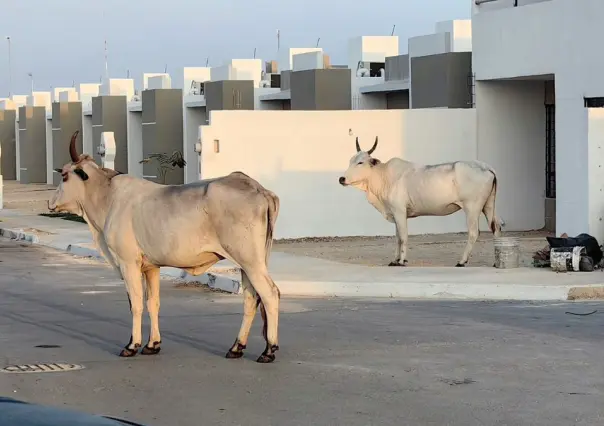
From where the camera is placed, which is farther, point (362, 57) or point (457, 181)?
point (362, 57)

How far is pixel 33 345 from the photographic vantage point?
12320 mm

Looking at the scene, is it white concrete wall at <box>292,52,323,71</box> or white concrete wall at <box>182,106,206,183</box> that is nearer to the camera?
white concrete wall at <box>292,52,323,71</box>

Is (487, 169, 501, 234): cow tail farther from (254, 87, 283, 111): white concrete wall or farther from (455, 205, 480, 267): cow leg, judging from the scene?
(254, 87, 283, 111): white concrete wall

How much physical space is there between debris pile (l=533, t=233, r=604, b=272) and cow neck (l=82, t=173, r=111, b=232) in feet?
27.0

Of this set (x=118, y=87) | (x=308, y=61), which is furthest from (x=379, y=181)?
(x=118, y=87)

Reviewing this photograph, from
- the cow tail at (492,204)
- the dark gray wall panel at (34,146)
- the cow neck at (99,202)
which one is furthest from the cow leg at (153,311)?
the dark gray wall panel at (34,146)

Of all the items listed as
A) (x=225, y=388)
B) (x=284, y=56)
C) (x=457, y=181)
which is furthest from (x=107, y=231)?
(x=284, y=56)

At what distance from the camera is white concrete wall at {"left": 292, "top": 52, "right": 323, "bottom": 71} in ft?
136

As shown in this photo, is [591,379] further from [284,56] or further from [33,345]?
[284,56]

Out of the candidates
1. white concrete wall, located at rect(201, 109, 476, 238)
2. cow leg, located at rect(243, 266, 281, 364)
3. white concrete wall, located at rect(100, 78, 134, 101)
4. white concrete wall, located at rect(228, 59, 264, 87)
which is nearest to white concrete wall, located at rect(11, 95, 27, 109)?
white concrete wall, located at rect(100, 78, 134, 101)

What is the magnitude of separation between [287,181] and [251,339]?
13.5m

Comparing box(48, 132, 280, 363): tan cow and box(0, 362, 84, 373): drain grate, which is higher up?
box(48, 132, 280, 363): tan cow

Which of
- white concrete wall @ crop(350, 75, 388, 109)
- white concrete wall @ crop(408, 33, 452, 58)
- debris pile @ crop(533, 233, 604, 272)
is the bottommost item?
debris pile @ crop(533, 233, 604, 272)

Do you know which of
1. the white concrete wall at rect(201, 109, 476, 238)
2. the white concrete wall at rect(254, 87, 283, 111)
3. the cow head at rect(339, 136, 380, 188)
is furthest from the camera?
the white concrete wall at rect(254, 87, 283, 111)
